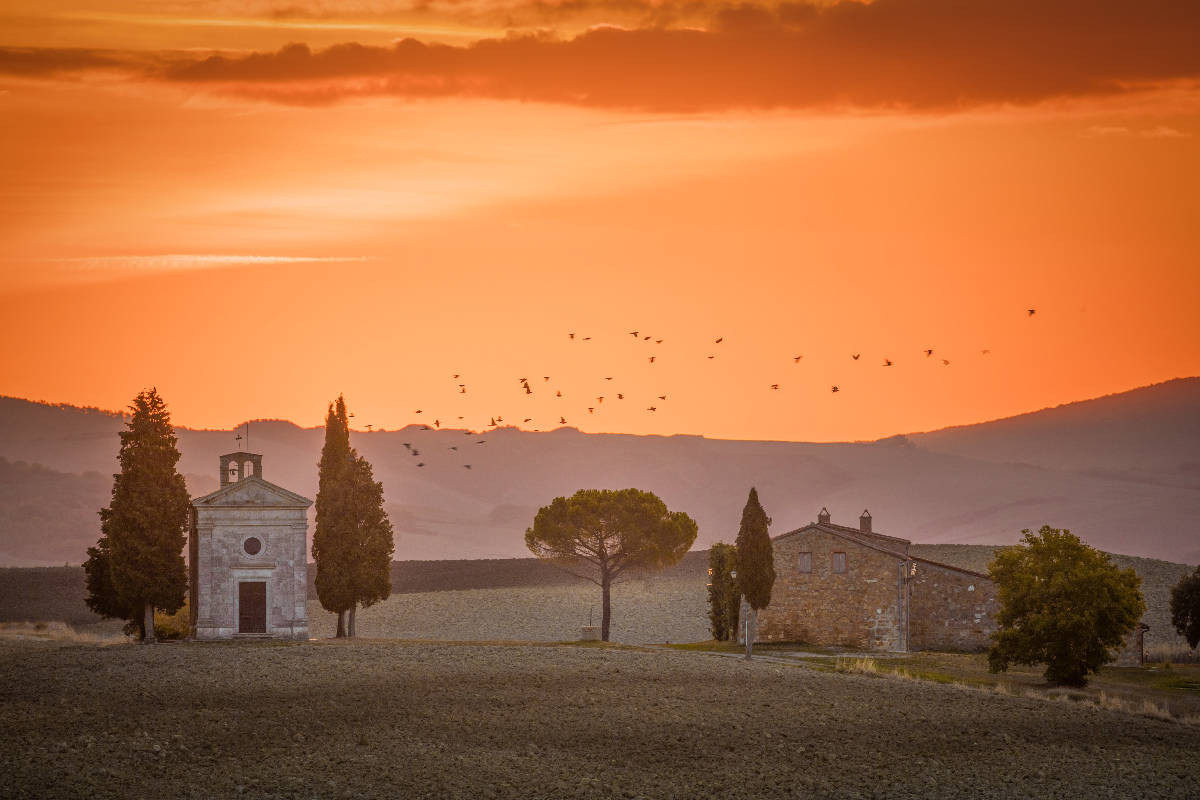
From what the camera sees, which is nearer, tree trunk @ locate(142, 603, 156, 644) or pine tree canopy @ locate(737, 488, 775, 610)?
tree trunk @ locate(142, 603, 156, 644)

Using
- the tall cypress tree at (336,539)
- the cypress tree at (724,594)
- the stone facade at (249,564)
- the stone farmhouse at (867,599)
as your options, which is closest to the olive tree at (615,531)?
the cypress tree at (724,594)

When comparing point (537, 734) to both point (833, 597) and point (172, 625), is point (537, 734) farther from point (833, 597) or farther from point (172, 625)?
point (172, 625)

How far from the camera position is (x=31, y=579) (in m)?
106

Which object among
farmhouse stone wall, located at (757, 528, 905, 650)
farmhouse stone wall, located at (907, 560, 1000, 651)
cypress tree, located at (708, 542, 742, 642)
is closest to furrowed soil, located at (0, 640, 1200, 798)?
farmhouse stone wall, located at (757, 528, 905, 650)

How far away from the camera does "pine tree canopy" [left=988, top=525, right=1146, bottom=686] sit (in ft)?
176

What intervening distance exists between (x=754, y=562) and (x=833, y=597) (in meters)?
5.29

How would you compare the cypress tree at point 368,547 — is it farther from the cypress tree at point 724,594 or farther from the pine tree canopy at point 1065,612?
the pine tree canopy at point 1065,612

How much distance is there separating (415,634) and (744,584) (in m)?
26.1

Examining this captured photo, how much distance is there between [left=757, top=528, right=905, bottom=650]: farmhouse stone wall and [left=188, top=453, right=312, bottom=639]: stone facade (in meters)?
22.4

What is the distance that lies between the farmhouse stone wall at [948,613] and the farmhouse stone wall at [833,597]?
6.79 ft

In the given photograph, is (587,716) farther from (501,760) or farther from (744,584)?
(744,584)

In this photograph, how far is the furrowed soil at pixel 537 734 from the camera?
3186 cm

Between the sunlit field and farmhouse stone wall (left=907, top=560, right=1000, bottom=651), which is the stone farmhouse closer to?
farmhouse stone wall (left=907, top=560, right=1000, bottom=651)

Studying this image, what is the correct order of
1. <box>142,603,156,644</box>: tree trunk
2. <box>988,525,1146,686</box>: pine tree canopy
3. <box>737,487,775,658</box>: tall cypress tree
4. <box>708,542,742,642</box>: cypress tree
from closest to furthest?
<box>988,525,1146,686</box>: pine tree canopy → <box>142,603,156,644</box>: tree trunk → <box>737,487,775,658</box>: tall cypress tree → <box>708,542,742,642</box>: cypress tree
